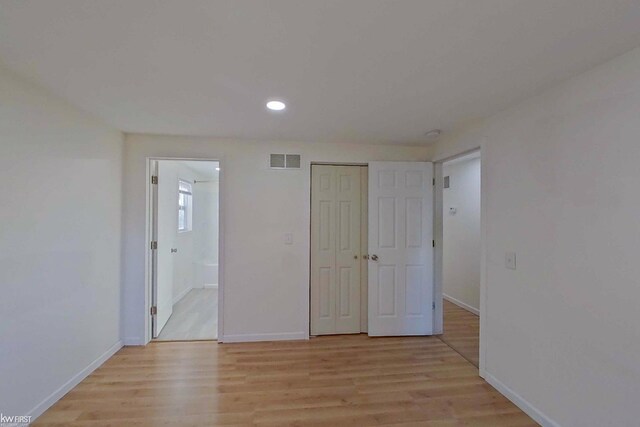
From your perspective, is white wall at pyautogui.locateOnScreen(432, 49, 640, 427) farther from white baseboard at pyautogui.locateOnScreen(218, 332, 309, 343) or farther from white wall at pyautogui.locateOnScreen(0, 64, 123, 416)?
white wall at pyautogui.locateOnScreen(0, 64, 123, 416)

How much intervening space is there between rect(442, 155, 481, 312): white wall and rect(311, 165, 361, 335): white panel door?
6.08ft

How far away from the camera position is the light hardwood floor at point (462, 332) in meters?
3.17

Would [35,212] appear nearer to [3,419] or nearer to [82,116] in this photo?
[82,116]

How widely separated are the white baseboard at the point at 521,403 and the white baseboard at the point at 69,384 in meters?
3.38

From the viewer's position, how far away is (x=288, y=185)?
137 inches

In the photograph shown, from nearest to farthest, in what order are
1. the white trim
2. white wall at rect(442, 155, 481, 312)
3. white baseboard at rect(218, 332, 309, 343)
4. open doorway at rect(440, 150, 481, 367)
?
the white trim < white baseboard at rect(218, 332, 309, 343) < open doorway at rect(440, 150, 481, 367) < white wall at rect(442, 155, 481, 312)

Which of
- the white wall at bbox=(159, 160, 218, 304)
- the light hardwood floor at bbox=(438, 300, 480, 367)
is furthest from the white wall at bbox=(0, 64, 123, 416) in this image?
the light hardwood floor at bbox=(438, 300, 480, 367)

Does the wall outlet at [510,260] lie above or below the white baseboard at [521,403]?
above

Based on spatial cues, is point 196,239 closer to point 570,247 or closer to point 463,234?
point 463,234


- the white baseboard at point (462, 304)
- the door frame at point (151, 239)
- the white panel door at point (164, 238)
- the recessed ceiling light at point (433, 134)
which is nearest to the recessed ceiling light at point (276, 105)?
the door frame at point (151, 239)

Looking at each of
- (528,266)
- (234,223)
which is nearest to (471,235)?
(528,266)

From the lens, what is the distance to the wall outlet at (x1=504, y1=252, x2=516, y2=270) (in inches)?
91.6

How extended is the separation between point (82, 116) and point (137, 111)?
0.46m

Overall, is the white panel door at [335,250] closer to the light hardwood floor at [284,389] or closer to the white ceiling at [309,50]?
the light hardwood floor at [284,389]
